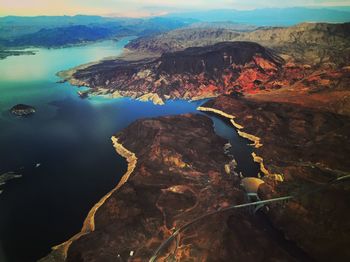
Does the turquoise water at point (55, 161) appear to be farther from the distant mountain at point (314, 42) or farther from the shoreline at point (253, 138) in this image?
the distant mountain at point (314, 42)

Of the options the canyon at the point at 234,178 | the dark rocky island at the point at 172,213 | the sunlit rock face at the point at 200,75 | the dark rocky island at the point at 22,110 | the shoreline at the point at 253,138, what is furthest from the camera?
the sunlit rock face at the point at 200,75

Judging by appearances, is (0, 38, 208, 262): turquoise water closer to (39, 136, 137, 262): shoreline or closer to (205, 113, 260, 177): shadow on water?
(39, 136, 137, 262): shoreline

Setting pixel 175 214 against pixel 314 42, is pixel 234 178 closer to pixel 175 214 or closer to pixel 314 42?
pixel 175 214

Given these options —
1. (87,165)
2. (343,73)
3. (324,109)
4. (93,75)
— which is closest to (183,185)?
(87,165)

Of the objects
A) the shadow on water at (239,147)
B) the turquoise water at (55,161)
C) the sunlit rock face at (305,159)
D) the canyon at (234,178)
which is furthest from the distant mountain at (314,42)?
the turquoise water at (55,161)

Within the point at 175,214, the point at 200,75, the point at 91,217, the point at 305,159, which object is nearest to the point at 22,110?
the point at 200,75

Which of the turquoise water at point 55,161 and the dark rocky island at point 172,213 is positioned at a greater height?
the dark rocky island at point 172,213

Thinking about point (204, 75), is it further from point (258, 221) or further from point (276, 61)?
point (258, 221)

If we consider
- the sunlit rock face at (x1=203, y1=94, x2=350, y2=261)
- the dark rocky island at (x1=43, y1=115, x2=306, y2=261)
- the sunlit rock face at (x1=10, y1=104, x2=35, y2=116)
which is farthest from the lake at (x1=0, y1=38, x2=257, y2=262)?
the sunlit rock face at (x1=203, y1=94, x2=350, y2=261)
